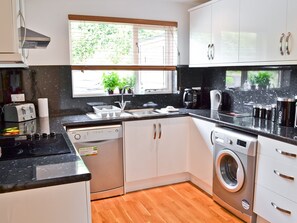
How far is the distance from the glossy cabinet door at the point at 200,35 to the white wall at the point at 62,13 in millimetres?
459

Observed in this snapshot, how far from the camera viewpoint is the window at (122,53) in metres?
3.23

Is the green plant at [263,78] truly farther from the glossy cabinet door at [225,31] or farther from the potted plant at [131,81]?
the potted plant at [131,81]

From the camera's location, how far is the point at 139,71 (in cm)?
365

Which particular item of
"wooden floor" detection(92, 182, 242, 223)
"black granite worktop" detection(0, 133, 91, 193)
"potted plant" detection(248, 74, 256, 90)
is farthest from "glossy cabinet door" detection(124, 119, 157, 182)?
"black granite worktop" detection(0, 133, 91, 193)

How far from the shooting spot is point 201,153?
311cm

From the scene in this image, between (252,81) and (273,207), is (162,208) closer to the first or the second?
(273,207)

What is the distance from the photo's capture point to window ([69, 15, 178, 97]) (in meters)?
3.23

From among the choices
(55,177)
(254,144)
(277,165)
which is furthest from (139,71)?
(55,177)

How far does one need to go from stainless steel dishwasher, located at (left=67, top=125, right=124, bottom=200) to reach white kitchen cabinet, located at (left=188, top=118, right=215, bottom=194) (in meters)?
0.86

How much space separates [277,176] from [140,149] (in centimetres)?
146

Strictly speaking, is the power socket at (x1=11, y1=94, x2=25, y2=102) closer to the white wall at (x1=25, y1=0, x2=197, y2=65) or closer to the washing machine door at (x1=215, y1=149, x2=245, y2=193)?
the white wall at (x1=25, y1=0, x2=197, y2=65)

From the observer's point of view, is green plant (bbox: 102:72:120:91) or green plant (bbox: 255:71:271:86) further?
green plant (bbox: 102:72:120:91)

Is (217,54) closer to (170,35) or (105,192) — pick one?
(170,35)

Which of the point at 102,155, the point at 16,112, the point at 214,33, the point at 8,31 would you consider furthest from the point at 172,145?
the point at 8,31
